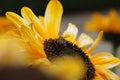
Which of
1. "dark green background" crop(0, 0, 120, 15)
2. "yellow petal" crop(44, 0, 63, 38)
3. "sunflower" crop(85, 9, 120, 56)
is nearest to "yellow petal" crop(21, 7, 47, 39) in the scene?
"yellow petal" crop(44, 0, 63, 38)

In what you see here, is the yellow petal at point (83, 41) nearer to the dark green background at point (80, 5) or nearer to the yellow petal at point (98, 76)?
the yellow petal at point (98, 76)

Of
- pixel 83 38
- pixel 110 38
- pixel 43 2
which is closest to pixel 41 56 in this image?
pixel 83 38

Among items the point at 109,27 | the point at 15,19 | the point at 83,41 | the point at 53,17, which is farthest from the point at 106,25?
the point at 15,19

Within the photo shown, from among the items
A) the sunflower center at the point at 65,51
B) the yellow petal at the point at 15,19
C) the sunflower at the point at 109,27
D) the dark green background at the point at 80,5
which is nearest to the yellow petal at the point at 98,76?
the sunflower center at the point at 65,51

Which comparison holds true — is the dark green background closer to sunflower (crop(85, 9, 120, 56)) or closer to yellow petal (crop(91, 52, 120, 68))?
sunflower (crop(85, 9, 120, 56))

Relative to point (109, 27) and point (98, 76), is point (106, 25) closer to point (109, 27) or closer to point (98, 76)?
point (109, 27)
